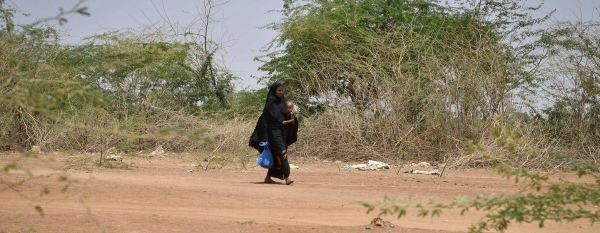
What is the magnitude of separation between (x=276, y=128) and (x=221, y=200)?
11.1 ft

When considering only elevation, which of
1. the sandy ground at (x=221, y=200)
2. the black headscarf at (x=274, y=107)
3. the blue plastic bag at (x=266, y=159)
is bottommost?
the sandy ground at (x=221, y=200)

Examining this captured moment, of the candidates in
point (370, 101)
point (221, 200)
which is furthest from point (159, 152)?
point (221, 200)

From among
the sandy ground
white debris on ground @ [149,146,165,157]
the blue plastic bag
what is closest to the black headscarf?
the blue plastic bag

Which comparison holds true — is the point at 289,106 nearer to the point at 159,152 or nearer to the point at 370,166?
the point at 370,166

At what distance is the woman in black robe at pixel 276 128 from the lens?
12.6m

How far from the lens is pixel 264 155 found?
12.8 metres

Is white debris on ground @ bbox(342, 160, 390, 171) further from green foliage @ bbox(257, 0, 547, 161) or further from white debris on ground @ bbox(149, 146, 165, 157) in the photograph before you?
white debris on ground @ bbox(149, 146, 165, 157)

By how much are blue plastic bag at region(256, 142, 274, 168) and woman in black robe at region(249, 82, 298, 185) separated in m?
0.07

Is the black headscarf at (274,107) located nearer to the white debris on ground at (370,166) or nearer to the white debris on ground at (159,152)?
the white debris on ground at (370,166)

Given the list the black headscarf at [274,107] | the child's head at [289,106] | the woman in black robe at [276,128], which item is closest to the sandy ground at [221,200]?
the woman in black robe at [276,128]

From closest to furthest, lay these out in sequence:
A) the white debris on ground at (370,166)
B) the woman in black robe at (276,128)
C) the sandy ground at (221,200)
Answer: the sandy ground at (221,200) → the woman in black robe at (276,128) → the white debris on ground at (370,166)

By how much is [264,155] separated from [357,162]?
6.20 meters

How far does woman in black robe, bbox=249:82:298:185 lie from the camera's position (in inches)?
495

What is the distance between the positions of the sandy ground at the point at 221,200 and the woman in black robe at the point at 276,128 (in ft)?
0.90
